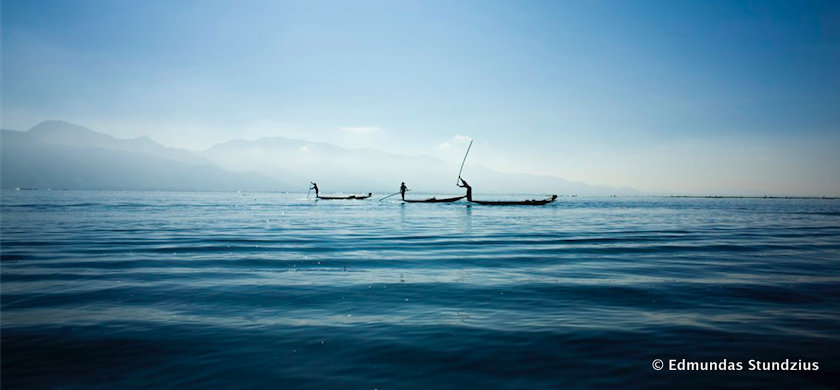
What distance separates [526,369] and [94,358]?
6378 millimetres

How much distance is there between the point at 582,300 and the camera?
8.95 m

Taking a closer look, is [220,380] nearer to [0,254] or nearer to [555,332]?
[555,332]

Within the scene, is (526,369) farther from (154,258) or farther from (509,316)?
(154,258)

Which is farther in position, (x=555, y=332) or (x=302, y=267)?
(x=302, y=267)

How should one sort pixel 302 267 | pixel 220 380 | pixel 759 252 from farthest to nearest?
1. pixel 759 252
2. pixel 302 267
3. pixel 220 380

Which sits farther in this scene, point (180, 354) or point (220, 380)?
point (180, 354)

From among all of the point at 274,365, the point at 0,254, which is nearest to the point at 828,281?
the point at 274,365

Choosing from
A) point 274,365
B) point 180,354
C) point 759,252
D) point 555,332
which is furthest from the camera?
point 759,252

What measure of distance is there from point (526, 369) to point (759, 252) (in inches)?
728

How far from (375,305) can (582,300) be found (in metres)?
4.83

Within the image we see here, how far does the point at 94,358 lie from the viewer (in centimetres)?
571

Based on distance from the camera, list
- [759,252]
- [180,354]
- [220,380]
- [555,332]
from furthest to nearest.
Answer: [759,252] → [555,332] → [180,354] → [220,380]

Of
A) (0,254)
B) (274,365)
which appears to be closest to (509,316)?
(274,365)

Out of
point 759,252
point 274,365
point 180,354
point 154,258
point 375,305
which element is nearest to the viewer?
point 274,365
